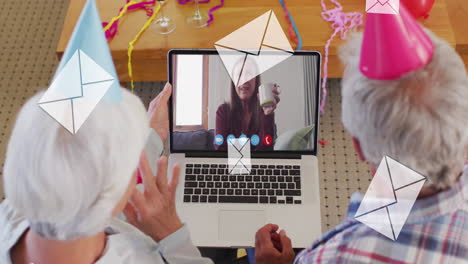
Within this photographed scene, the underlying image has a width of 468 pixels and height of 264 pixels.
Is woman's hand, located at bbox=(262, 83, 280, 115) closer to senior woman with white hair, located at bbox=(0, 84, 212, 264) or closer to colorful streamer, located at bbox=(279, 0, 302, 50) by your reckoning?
colorful streamer, located at bbox=(279, 0, 302, 50)

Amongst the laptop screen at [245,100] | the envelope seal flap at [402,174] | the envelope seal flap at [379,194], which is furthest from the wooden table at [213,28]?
the envelope seal flap at [402,174]

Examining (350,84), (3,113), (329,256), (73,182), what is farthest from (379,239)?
(3,113)

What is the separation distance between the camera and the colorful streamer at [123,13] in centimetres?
173

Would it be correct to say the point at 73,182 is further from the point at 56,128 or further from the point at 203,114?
the point at 203,114

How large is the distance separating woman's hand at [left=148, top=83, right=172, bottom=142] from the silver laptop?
0.02m

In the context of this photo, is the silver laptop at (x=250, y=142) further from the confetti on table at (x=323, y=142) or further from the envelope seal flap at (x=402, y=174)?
the confetti on table at (x=323, y=142)

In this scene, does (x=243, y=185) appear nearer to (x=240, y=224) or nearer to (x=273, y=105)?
(x=240, y=224)

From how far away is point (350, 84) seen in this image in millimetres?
812

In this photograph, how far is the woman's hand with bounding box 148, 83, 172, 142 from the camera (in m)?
1.29

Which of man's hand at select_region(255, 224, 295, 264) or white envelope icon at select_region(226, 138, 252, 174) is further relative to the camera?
white envelope icon at select_region(226, 138, 252, 174)

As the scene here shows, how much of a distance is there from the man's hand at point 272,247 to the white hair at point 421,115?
0.45 meters

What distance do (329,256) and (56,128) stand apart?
489mm

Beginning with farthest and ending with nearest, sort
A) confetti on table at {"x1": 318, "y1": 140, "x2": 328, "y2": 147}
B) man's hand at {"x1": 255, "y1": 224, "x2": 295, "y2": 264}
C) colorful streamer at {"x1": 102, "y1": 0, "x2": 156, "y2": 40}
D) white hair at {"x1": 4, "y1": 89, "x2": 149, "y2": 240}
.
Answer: confetti on table at {"x1": 318, "y1": 140, "x2": 328, "y2": 147}, colorful streamer at {"x1": 102, "y1": 0, "x2": 156, "y2": 40}, man's hand at {"x1": 255, "y1": 224, "x2": 295, "y2": 264}, white hair at {"x1": 4, "y1": 89, "x2": 149, "y2": 240}

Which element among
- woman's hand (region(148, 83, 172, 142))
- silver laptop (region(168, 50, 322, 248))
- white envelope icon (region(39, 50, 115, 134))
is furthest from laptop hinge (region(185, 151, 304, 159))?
white envelope icon (region(39, 50, 115, 134))
